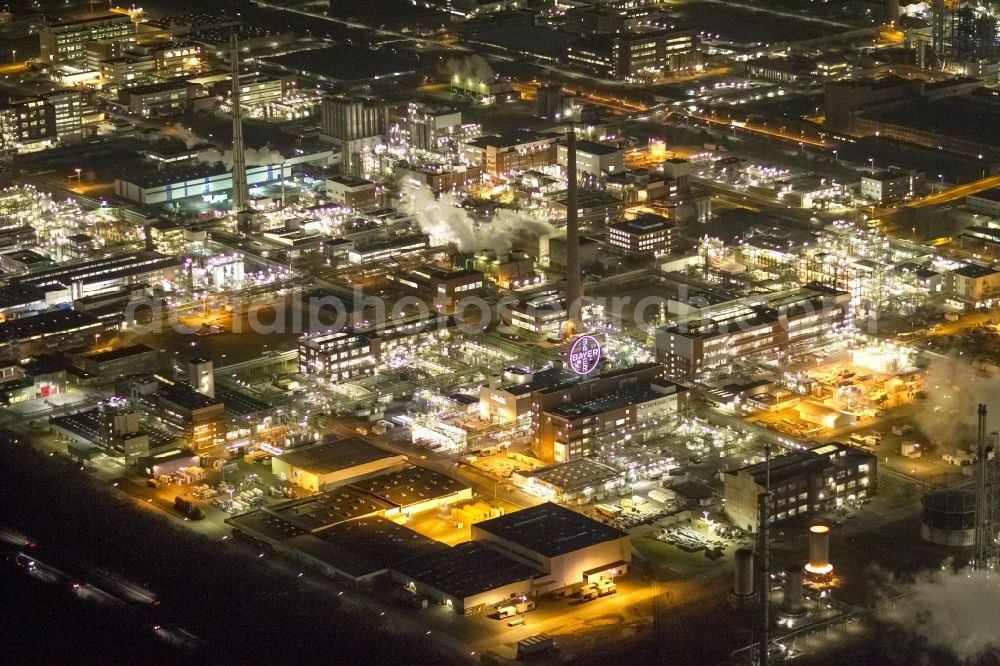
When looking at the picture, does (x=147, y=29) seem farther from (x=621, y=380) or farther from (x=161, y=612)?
(x=161, y=612)

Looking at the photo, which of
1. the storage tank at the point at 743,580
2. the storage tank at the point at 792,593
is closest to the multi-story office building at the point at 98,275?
the storage tank at the point at 743,580

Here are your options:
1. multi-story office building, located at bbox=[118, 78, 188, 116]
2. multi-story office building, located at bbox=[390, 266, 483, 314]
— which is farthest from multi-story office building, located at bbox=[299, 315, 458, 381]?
multi-story office building, located at bbox=[118, 78, 188, 116]

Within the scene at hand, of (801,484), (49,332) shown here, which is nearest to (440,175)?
(49,332)

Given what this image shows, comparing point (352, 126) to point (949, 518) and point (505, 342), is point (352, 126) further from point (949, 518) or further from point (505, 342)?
point (949, 518)

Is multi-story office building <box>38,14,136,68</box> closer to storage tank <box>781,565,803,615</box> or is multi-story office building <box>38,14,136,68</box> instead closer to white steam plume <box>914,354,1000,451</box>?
white steam plume <box>914,354,1000,451</box>

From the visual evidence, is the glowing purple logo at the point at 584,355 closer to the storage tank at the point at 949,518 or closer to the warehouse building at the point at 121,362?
the storage tank at the point at 949,518

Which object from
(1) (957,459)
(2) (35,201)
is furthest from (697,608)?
(2) (35,201)
